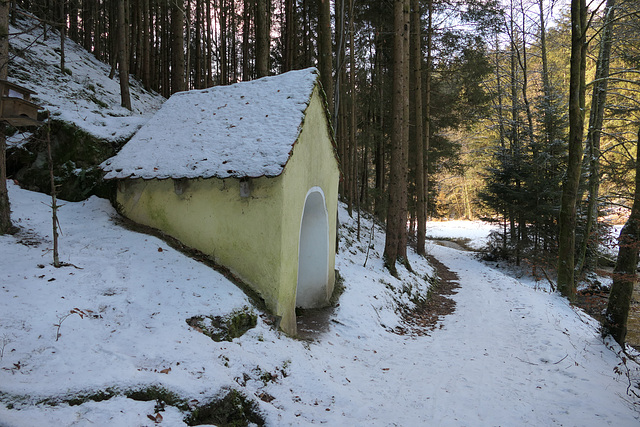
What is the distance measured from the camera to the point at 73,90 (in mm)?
9500

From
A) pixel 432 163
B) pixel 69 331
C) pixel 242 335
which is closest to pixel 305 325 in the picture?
pixel 242 335

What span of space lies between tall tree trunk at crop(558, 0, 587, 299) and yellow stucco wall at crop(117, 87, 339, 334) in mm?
7983

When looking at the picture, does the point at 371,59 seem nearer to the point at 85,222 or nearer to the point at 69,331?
the point at 85,222

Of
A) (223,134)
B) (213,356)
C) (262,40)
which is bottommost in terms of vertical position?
(213,356)

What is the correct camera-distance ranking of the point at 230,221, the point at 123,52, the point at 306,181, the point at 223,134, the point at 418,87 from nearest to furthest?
the point at 230,221 → the point at 223,134 → the point at 306,181 → the point at 123,52 → the point at 418,87

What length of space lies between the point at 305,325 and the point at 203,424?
3.71 metres

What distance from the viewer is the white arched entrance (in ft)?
25.6

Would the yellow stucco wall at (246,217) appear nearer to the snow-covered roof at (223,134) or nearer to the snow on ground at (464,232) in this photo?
the snow-covered roof at (223,134)

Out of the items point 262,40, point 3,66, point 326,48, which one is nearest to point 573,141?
point 326,48

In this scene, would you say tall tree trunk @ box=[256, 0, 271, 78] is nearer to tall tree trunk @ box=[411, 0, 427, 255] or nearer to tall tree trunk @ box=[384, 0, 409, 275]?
tall tree trunk @ box=[384, 0, 409, 275]

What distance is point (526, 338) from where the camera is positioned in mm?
6898

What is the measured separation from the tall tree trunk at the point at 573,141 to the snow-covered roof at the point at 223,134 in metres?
7.90

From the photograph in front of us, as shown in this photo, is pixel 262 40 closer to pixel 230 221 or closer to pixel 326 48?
pixel 326 48

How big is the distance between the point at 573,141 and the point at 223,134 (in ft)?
31.6
